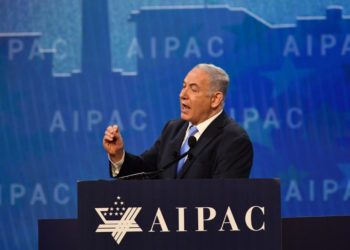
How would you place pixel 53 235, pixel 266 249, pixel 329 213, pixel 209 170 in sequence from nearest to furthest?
pixel 266 249, pixel 209 170, pixel 53 235, pixel 329 213

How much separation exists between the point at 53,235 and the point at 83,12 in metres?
1.54

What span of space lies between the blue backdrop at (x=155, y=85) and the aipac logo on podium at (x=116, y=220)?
2185 millimetres

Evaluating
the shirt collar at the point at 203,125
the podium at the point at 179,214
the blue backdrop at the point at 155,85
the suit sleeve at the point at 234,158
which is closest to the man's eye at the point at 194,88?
the shirt collar at the point at 203,125

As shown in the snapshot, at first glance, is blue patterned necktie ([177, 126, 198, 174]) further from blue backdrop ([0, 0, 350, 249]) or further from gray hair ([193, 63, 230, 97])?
blue backdrop ([0, 0, 350, 249])

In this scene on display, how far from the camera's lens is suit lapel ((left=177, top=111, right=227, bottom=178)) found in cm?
323

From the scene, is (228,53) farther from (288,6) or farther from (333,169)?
(333,169)

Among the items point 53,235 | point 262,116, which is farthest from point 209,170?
point 262,116

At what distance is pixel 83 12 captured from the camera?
14.8 feet

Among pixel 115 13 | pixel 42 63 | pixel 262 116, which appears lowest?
pixel 262 116

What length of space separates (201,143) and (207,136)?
5 cm

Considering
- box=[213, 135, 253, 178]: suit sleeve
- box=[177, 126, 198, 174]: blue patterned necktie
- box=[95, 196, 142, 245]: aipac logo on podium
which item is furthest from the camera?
box=[177, 126, 198, 174]: blue patterned necktie

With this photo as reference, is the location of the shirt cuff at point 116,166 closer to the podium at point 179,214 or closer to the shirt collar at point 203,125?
the shirt collar at point 203,125

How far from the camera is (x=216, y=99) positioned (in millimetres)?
3375

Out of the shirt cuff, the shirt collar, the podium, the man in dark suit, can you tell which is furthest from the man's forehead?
the podium
